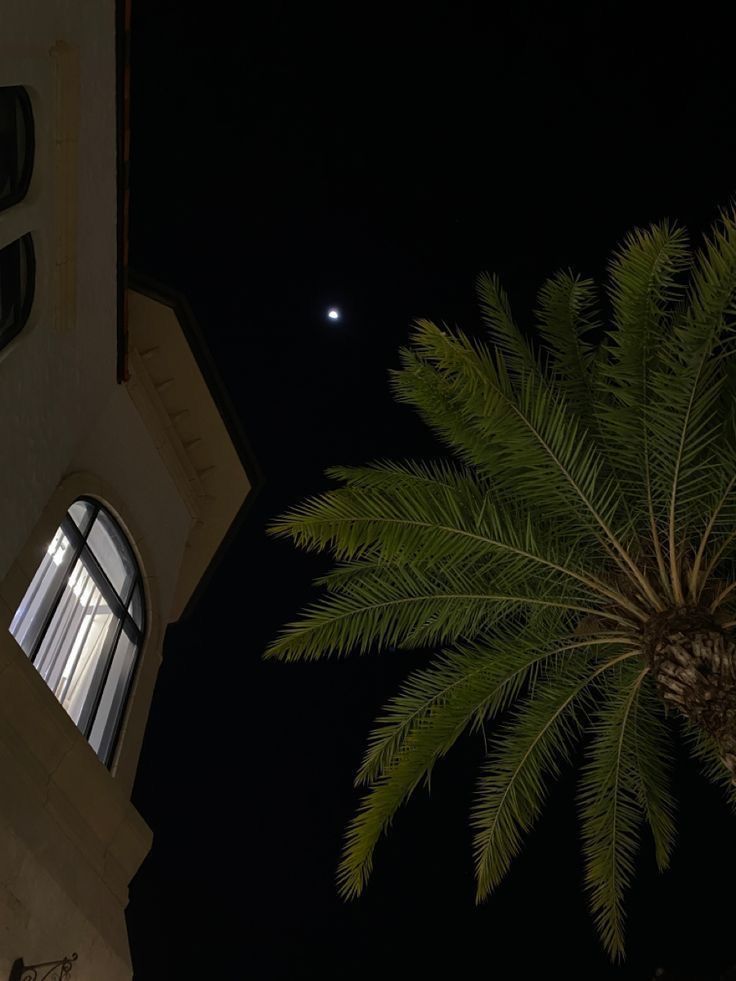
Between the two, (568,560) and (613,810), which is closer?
(568,560)

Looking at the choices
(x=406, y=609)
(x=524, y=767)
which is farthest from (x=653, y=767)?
(x=406, y=609)

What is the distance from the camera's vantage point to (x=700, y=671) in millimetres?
6766

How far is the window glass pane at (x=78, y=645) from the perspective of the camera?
8477 mm

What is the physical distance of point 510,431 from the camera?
763 centimetres

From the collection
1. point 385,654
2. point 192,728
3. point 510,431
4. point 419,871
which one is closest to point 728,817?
point 419,871

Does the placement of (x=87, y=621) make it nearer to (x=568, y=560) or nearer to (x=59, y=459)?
(x=59, y=459)

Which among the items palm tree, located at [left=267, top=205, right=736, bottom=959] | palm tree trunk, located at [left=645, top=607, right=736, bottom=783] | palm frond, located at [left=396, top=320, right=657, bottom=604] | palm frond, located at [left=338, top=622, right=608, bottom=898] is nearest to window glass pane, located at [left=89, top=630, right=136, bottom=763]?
palm tree, located at [left=267, top=205, right=736, bottom=959]

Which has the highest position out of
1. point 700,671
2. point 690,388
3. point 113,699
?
point 113,699

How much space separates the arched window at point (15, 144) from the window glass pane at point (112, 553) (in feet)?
13.9

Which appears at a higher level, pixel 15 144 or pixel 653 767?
pixel 15 144

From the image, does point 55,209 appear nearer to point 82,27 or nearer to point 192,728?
point 82,27

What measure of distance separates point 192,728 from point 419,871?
7.69 m

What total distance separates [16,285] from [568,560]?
20.6 ft

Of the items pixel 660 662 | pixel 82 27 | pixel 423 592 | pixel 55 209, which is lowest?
pixel 660 662
